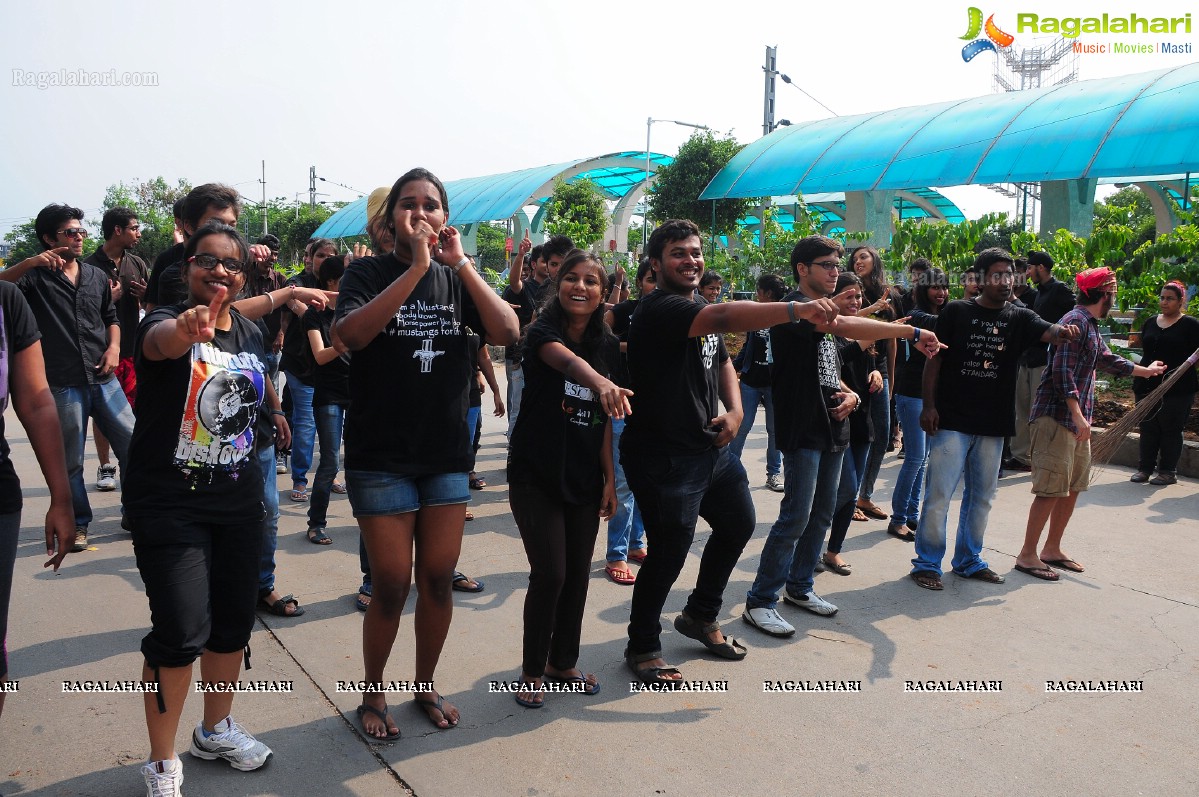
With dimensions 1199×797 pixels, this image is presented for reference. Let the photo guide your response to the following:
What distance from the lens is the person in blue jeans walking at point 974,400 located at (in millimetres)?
5004

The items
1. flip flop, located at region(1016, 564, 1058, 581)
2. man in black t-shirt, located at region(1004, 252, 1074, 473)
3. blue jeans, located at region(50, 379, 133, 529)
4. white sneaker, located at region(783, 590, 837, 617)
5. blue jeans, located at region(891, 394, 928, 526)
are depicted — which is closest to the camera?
white sneaker, located at region(783, 590, 837, 617)

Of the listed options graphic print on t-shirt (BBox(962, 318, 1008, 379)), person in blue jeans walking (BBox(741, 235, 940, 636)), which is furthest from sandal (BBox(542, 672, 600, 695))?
graphic print on t-shirt (BBox(962, 318, 1008, 379))

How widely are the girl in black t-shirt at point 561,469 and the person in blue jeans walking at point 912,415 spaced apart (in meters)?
2.69

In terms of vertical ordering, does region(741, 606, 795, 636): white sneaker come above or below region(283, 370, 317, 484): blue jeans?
below

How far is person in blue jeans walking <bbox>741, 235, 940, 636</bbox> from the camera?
14.1 ft

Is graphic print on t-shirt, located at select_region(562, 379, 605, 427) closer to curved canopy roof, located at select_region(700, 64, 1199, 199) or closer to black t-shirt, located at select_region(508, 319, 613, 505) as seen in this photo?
black t-shirt, located at select_region(508, 319, 613, 505)

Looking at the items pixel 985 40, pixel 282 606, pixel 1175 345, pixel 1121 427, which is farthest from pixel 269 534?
pixel 985 40

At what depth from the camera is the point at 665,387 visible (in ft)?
11.8

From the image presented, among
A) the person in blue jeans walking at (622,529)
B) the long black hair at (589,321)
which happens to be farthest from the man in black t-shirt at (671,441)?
the person in blue jeans walking at (622,529)

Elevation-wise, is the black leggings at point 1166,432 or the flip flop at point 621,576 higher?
the black leggings at point 1166,432

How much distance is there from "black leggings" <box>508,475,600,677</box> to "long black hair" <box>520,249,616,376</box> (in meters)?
0.57

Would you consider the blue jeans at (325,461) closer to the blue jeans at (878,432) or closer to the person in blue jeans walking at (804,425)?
the person in blue jeans walking at (804,425)

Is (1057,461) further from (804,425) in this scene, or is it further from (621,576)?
(621,576)

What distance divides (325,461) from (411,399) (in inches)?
113
